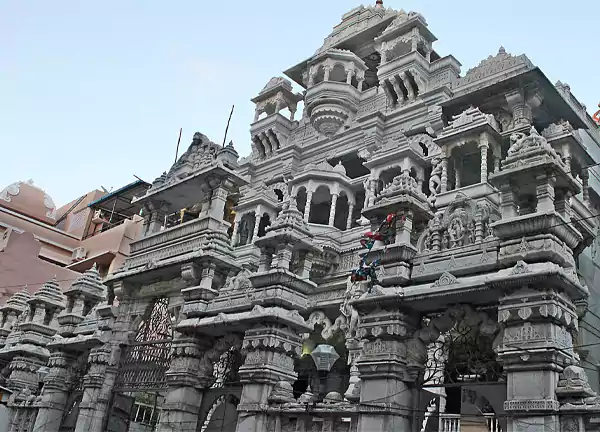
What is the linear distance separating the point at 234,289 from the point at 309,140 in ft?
60.1

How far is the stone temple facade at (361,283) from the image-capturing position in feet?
33.1

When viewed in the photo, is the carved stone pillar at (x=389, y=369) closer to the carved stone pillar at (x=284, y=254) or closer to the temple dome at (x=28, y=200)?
the carved stone pillar at (x=284, y=254)

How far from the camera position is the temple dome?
4462 centimetres

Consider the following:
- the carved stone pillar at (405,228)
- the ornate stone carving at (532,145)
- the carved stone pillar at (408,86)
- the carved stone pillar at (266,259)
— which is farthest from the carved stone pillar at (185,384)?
the carved stone pillar at (408,86)

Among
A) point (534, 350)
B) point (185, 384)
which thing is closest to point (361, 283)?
point (185, 384)

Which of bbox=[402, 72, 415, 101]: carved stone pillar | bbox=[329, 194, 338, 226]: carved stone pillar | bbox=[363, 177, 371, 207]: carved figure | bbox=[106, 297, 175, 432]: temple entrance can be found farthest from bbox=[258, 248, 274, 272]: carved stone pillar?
bbox=[402, 72, 415, 101]: carved stone pillar

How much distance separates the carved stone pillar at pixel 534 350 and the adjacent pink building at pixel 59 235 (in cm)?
3295

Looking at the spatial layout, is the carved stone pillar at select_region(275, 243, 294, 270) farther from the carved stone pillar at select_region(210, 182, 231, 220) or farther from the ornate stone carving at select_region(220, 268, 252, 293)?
the carved stone pillar at select_region(210, 182, 231, 220)

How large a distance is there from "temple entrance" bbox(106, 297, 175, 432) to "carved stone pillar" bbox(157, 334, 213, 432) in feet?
3.77

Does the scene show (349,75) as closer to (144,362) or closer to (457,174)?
(457,174)

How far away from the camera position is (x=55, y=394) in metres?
20.5

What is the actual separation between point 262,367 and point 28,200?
127 ft

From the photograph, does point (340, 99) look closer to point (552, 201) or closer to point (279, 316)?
point (279, 316)

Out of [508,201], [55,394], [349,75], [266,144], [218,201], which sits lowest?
[55,394]
